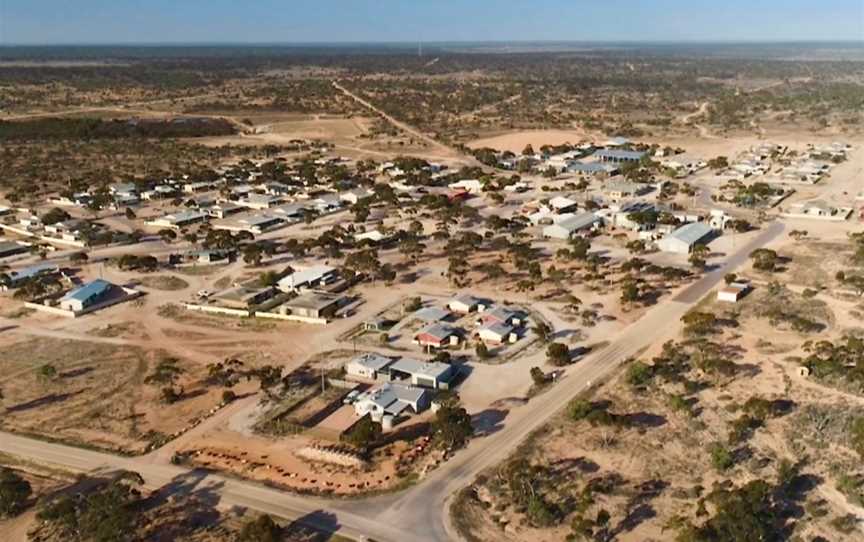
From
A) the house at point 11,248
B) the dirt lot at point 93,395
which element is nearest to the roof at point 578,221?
the dirt lot at point 93,395

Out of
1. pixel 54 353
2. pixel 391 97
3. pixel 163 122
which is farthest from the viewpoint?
pixel 391 97

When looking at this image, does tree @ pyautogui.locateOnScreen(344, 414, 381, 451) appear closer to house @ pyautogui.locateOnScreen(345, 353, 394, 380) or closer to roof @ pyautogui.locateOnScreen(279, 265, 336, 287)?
house @ pyautogui.locateOnScreen(345, 353, 394, 380)

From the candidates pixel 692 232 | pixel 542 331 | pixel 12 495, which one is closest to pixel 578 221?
pixel 692 232

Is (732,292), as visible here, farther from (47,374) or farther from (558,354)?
(47,374)

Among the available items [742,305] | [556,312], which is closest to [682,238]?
[742,305]

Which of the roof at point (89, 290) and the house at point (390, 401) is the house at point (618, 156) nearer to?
the roof at point (89, 290)

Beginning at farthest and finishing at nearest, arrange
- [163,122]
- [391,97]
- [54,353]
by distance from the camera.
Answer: [391,97]
[163,122]
[54,353]

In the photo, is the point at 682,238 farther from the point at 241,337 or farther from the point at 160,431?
the point at 160,431
